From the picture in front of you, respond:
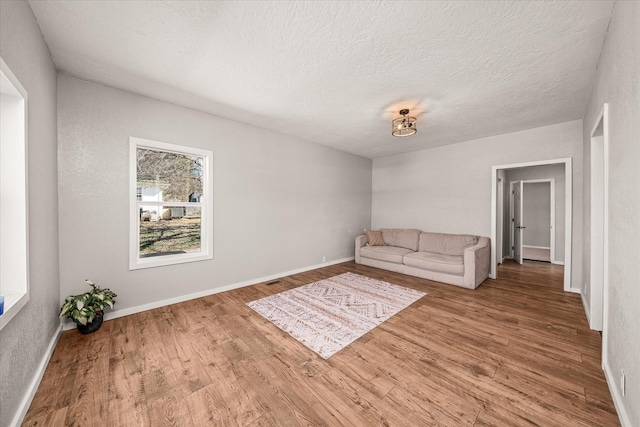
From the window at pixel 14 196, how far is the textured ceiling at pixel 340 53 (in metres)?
0.80

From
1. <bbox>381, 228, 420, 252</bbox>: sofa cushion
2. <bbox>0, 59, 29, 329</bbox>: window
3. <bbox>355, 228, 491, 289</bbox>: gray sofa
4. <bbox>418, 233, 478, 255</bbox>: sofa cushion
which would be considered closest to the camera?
<bbox>0, 59, 29, 329</bbox>: window

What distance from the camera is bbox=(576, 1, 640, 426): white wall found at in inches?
48.1

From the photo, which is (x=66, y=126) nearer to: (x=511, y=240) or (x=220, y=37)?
(x=220, y=37)

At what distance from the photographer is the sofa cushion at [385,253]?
476cm

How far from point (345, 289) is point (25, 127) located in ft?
12.0

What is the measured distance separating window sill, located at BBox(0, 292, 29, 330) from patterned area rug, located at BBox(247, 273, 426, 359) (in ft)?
6.30

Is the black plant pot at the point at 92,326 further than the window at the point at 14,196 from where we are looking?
Yes

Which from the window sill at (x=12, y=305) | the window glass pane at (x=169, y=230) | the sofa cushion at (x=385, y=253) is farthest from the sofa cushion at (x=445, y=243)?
the window sill at (x=12, y=305)

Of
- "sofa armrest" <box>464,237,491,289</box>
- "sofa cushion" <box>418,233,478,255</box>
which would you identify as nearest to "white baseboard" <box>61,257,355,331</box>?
"sofa cushion" <box>418,233,478,255</box>

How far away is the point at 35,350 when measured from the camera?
1.69 meters

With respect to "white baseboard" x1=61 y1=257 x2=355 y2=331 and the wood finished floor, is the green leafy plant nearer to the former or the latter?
the wood finished floor

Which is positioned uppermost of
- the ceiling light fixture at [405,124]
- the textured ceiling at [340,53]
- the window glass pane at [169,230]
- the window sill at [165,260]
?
the textured ceiling at [340,53]

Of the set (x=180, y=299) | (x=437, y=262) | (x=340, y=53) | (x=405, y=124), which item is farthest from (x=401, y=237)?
(x=180, y=299)

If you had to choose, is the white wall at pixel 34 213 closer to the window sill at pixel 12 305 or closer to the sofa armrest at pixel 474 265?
the window sill at pixel 12 305
